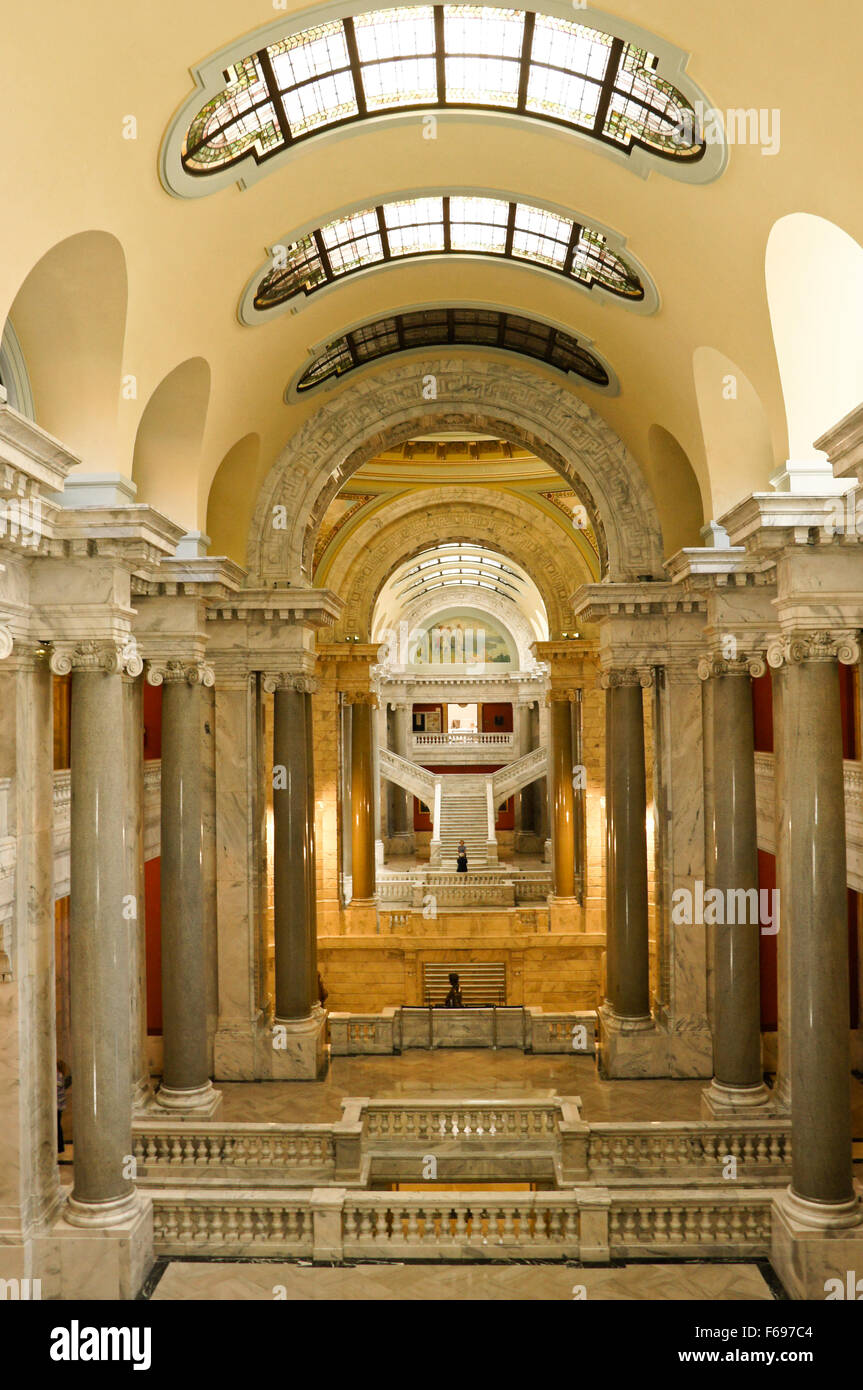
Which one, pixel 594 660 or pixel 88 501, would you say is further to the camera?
pixel 594 660

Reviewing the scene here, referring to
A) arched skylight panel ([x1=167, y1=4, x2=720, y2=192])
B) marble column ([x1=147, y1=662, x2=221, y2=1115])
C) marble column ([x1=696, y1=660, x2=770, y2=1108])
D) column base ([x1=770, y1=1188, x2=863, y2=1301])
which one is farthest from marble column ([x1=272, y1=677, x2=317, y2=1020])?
arched skylight panel ([x1=167, y1=4, x2=720, y2=192])

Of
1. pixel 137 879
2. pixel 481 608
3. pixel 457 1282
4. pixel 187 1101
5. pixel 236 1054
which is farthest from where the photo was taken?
pixel 481 608

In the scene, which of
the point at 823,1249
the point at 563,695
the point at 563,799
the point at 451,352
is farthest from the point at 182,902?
the point at 563,695

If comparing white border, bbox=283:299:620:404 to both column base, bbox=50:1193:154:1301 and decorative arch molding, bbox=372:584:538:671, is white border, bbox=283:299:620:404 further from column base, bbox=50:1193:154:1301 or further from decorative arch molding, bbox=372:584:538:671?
decorative arch molding, bbox=372:584:538:671

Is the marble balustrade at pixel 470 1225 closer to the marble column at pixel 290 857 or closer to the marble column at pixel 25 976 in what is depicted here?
the marble column at pixel 25 976

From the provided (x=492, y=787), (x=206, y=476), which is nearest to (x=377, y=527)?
(x=206, y=476)

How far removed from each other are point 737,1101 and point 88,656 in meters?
9.86

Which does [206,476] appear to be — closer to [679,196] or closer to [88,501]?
[88,501]

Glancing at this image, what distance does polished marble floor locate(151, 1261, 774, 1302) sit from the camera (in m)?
9.97

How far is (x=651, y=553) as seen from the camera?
53.4ft

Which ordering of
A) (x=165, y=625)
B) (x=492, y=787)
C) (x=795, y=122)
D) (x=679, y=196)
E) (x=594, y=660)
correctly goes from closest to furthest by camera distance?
(x=795, y=122) < (x=679, y=196) < (x=165, y=625) < (x=594, y=660) < (x=492, y=787)

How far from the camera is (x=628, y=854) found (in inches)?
643

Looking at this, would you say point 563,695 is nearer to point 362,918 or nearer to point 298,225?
point 362,918

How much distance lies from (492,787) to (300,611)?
23.3 meters
